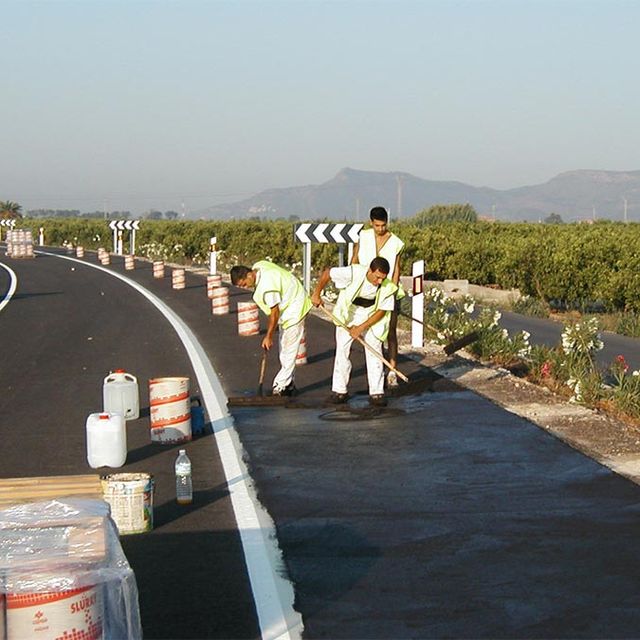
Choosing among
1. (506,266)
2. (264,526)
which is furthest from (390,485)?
(506,266)

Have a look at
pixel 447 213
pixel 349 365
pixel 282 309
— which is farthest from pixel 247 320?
pixel 447 213

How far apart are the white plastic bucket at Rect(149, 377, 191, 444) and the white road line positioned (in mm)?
344

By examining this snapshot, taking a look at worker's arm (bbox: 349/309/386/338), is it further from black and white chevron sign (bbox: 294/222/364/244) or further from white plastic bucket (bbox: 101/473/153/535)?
black and white chevron sign (bbox: 294/222/364/244)

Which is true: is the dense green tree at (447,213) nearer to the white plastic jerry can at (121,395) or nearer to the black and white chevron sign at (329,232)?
the black and white chevron sign at (329,232)

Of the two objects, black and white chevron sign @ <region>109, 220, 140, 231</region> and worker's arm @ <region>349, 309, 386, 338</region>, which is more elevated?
black and white chevron sign @ <region>109, 220, 140, 231</region>

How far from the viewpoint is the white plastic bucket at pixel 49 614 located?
202 inches

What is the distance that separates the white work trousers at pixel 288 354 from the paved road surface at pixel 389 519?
0.40 m

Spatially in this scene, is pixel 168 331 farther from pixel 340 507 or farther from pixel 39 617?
pixel 39 617

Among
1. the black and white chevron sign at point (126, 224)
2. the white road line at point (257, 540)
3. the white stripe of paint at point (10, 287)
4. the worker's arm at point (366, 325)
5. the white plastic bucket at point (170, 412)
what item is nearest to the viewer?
the white road line at point (257, 540)

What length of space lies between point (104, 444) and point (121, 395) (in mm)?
2406

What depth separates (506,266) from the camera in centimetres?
3503

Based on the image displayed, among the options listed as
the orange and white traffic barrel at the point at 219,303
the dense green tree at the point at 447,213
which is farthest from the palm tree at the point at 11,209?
the orange and white traffic barrel at the point at 219,303

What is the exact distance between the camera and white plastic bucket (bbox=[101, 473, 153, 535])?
27.1 feet

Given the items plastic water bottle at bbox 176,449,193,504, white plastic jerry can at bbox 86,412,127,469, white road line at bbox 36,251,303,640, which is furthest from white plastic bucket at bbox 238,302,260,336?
plastic water bottle at bbox 176,449,193,504
